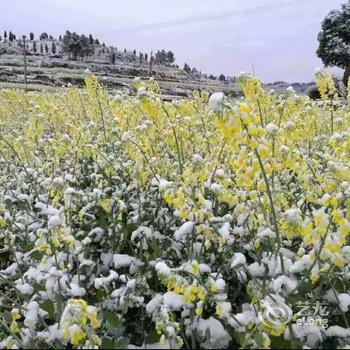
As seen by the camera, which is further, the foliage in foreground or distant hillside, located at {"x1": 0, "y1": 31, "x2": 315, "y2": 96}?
distant hillside, located at {"x1": 0, "y1": 31, "x2": 315, "y2": 96}

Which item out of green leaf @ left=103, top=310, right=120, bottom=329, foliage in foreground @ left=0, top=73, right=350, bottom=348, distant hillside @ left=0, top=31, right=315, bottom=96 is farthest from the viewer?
distant hillside @ left=0, top=31, right=315, bottom=96

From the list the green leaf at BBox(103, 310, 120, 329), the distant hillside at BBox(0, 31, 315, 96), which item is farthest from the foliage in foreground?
the distant hillside at BBox(0, 31, 315, 96)

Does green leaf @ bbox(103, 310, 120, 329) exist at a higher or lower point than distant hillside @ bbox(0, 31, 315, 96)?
lower

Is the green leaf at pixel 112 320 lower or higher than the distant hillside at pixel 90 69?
lower

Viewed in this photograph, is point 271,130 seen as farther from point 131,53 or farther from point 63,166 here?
point 131,53

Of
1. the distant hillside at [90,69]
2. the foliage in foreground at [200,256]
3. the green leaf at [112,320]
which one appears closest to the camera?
the foliage in foreground at [200,256]

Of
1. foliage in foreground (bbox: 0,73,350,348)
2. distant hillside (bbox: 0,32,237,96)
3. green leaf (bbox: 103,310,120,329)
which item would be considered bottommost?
green leaf (bbox: 103,310,120,329)

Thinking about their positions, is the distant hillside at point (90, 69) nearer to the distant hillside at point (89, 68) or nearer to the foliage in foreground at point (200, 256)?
the distant hillside at point (89, 68)

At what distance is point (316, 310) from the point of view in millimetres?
2361

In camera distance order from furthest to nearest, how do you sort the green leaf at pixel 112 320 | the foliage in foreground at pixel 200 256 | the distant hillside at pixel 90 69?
the distant hillside at pixel 90 69, the green leaf at pixel 112 320, the foliage in foreground at pixel 200 256

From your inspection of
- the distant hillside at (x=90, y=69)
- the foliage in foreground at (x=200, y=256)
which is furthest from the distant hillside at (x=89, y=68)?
the foliage in foreground at (x=200, y=256)

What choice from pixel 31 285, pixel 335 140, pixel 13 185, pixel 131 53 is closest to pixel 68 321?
pixel 31 285

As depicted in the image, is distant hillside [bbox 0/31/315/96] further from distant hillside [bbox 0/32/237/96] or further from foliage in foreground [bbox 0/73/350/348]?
foliage in foreground [bbox 0/73/350/348]

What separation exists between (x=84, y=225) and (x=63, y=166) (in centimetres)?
242
